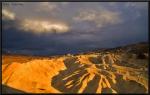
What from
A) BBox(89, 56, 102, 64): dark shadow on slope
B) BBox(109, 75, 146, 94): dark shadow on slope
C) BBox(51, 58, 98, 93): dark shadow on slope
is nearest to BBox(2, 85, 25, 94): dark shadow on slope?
BBox(51, 58, 98, 93): dark shadow on slope

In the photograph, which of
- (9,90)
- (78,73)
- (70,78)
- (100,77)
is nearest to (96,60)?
(100,77)

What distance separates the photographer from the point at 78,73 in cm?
1401

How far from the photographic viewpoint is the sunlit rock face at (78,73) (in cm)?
1228

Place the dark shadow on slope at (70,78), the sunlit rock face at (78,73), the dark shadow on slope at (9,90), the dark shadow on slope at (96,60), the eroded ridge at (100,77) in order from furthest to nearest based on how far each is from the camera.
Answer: the dark shadow on slope at (96,60), the eroded ridge at (100,77), the dark shadow on slope at (70,78), the sunlit rock face at (78,73), the dark shadow on slope at (9,90)

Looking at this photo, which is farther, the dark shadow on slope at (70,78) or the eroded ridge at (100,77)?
the eroded ridge at (100,77)

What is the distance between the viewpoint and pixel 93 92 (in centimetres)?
1195

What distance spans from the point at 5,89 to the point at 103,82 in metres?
4.06

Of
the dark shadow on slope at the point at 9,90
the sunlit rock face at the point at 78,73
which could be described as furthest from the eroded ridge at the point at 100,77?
the dark shadow on slope at the point at 9,90

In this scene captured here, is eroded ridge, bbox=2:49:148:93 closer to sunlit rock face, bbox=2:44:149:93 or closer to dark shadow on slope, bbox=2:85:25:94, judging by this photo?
sunlit rock face, bbox=2:44:149:93

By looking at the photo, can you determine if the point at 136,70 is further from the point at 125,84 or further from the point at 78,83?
the point at 78,83

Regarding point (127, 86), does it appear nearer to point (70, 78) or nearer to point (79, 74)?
point (79, 74)

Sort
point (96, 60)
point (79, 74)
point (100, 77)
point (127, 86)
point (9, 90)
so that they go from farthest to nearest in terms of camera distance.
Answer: point (96, 60) < point (100, 77) < point (79, 74) < point (127, 86) < point (9, 90)

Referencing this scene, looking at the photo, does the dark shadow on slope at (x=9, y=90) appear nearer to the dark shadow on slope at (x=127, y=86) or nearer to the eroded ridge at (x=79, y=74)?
the eroded ridge at (x=79, y=74)

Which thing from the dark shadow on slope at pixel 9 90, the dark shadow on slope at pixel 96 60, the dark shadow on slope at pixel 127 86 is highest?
the dark shadow on slope at pixel 96 60
